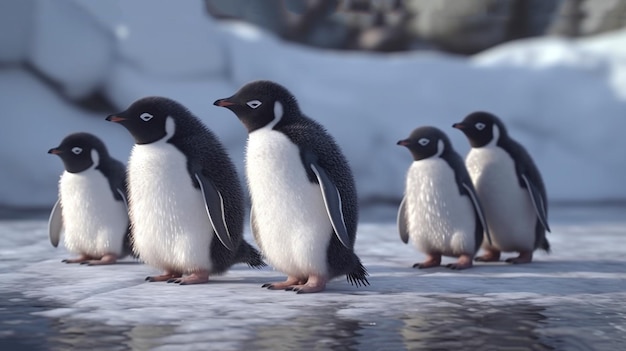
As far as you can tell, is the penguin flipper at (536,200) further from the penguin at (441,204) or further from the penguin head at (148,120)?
the penguin head at (148,120)

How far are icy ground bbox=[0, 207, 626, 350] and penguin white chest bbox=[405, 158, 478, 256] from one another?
4.6 inches

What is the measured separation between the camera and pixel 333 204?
3.13 meters

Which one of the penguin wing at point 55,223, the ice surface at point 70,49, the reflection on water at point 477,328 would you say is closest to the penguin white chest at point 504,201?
the reflection on water at point 477,328

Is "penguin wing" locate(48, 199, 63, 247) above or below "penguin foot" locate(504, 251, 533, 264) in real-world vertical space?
above

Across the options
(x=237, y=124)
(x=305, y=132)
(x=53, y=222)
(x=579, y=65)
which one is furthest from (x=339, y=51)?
(x=305, y=132)

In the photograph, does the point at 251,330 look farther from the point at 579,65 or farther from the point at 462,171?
the point at 579,65

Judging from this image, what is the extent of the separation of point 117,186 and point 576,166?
16.5 ft

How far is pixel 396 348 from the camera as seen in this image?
2.38 metres

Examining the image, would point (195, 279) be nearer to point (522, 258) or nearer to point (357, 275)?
point (357, 275)

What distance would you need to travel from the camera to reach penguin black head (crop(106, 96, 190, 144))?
133 inches

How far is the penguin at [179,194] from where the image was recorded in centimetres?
334

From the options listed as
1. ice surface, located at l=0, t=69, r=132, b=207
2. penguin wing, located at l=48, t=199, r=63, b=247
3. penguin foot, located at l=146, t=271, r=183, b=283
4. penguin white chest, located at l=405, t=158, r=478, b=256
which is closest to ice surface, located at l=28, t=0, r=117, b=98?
ice surface, located at l=0, t=69, r=132, b=207

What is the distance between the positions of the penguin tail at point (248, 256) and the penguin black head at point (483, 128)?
3.56 ft

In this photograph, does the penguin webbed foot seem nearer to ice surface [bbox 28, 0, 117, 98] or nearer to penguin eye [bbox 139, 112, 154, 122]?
penguin eye [bbox 139, 112, 154, 122]
